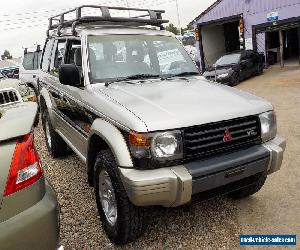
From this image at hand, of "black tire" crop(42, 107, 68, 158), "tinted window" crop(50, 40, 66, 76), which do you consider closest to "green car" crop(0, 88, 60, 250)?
"tinted window" crop(50, 40, 66, 76)

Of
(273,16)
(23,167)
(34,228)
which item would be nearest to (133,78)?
(23,167)

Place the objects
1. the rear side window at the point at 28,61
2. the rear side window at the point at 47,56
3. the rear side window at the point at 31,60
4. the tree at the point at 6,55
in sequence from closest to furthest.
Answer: the rear side window at the point at 47,56, the rear side window at the point at 31,60, the rear side window at the point at 28,61, the tree at the point at 6,55

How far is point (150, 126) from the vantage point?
289cm

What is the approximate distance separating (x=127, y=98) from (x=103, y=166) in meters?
0.71

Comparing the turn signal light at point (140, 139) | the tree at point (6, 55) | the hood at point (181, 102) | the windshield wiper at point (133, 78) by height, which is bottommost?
the tree at point (6, 55)

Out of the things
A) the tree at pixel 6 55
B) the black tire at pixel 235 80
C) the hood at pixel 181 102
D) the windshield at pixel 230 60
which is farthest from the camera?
the tree at pixel 6 55

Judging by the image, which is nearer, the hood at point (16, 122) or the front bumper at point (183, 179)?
the hood at point (16, 122)

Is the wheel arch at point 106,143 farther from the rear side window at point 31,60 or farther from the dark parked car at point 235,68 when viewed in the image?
the dark parked car at point 235,68

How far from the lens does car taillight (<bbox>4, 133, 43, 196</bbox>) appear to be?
2.12m

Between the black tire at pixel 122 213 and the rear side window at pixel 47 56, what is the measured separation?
3282 mm

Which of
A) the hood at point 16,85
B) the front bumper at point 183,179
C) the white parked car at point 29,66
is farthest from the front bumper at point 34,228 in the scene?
the white parked car at point 29,66

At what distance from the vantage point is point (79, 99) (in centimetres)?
418

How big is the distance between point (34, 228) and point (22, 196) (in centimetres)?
21

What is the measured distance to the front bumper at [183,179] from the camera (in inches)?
113
